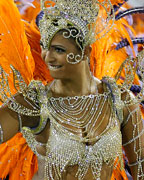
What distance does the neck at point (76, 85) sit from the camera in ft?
4.24

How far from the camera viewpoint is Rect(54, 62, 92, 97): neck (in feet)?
4.24

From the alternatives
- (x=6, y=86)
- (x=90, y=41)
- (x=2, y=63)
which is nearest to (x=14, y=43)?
(x=2, y=63)

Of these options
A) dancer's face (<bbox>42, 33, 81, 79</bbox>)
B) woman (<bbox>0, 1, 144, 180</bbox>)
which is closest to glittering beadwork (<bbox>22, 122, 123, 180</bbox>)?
woman (<bbox>0, 1, 144, 180</bbox>)

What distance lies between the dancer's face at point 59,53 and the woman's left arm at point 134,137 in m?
0.36

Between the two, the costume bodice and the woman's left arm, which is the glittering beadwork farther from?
the woman's left arm

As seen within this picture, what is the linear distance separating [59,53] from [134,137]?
1.73ft

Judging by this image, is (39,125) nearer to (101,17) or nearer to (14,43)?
(14,43)

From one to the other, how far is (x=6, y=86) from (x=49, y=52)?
0.22m

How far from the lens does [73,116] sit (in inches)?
52.0

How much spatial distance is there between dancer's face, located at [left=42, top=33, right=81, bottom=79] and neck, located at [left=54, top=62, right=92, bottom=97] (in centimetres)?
9

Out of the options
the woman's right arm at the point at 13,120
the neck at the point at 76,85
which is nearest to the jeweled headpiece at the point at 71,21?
the neck at the point at 76,85

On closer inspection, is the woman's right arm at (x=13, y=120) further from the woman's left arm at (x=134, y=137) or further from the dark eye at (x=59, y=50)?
the woman's left arm at (x=134, y=137)

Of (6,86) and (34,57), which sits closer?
(6,86)

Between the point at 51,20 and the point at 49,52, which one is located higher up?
the point at 51,20
